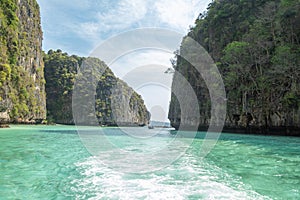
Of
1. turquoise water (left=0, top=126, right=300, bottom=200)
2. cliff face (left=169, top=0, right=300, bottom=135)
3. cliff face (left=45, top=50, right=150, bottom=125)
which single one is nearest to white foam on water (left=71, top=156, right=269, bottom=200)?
turquoise water (left=0, top=126, right=300, bottom=200)

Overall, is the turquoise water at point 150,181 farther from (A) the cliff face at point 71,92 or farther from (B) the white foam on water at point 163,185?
(A) the cliff face at point 71,92

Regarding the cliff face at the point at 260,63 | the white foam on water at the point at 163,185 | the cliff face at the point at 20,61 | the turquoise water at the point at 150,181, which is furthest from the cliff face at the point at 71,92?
the white foam on water at the point at 163,185

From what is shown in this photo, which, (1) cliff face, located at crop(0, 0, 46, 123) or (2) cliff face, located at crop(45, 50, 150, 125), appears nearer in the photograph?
(1) cliff face, located at crop(0, 0, 46, 123)

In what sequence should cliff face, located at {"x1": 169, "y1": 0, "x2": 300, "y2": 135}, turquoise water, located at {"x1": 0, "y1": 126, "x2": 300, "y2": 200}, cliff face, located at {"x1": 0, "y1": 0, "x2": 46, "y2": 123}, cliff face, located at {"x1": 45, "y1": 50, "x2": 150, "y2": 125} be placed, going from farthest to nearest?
cliff face, located at {"x1": 45, "y1": 50, "x2": 150, "y2": 125} → cliff face, located at {"x1": 0, "y1": 0, "x2": 46, "y2": 123} → cliff face, located at {"x1": 169, "y1": 0, "x2": 300, "y2": 135} → turquoise water, located at {"x1": 0, "y1": 126, "x2": 300, "y2": 200}

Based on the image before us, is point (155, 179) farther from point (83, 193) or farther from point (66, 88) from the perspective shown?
point (66, 88)

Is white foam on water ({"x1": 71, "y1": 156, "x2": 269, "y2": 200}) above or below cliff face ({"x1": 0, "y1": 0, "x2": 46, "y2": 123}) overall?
below

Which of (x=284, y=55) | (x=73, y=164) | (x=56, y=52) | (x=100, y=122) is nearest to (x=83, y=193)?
(x=73, y=164)

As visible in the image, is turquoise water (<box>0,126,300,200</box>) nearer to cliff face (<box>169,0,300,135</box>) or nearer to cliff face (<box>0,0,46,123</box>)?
cliff face (<box>169,0,300,135</box>)
